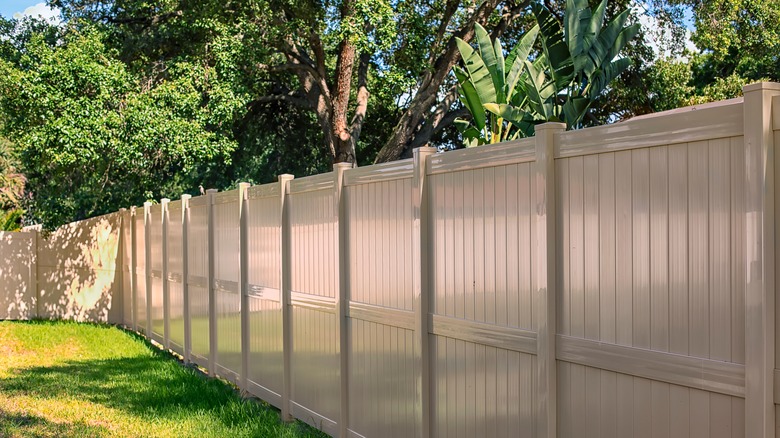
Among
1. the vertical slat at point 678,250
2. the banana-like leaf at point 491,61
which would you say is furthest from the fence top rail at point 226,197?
the vertical slat at point 678,250

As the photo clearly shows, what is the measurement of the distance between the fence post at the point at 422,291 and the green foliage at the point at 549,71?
271 inches

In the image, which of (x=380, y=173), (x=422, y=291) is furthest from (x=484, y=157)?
(x=380, y=173)

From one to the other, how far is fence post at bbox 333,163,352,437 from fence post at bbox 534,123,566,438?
2.72m

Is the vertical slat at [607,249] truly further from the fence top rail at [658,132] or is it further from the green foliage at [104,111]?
the green foliage at [104,111]

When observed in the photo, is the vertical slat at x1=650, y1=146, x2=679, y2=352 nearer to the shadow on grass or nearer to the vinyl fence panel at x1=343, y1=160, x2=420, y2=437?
the vinyl fence panel at x1=343, y1=160, x2=420, y2=437

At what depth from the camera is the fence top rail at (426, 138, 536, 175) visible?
4.52m

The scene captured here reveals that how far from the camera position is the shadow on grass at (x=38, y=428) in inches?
308

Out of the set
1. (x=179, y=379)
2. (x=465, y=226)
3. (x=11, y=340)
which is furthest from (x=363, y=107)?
(x=465, y=226)

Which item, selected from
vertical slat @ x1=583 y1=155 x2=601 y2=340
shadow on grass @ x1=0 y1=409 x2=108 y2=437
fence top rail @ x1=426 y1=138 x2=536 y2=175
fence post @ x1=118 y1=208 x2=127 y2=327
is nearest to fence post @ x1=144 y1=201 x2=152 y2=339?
fence post @ x1=118 y1=208 x2=127 y2=327

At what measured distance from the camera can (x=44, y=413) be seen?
8.80 meters

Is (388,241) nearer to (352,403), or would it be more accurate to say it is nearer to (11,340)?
(352,403)

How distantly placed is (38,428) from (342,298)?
129 inches

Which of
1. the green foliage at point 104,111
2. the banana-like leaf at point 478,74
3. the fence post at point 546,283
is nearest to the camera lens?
the fence post at point 546,283

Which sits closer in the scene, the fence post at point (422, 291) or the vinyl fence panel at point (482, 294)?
the vinyl fence panel at point (482, 294)
